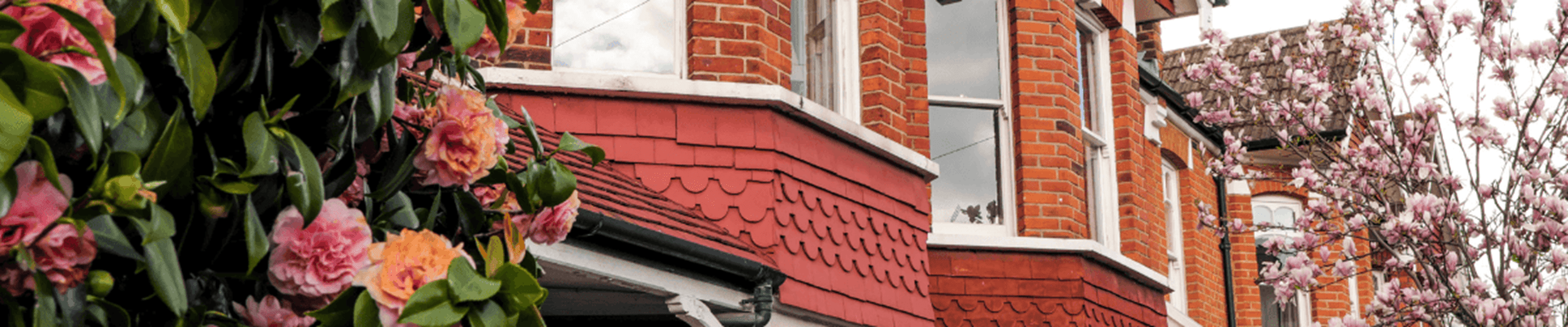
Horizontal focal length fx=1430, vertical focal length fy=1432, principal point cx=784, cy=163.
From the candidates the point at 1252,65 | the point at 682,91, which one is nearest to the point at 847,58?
the point at 682,91

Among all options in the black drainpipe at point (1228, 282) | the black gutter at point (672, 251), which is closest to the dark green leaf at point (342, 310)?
the black gutter at point (672, 251)

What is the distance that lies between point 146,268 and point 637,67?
451cm

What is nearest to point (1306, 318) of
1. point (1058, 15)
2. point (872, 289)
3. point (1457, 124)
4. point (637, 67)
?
point (1457, 124)

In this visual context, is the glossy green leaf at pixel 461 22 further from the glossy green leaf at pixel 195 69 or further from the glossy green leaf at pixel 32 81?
the glossy green leaf at pixel 32 81

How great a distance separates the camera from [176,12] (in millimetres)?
1718

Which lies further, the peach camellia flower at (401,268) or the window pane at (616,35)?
the window pane at (616,35)

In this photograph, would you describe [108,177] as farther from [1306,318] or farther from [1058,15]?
[1306,318]

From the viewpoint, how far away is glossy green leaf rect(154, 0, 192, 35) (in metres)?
1.66

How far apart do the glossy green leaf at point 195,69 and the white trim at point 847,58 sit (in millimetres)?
5305

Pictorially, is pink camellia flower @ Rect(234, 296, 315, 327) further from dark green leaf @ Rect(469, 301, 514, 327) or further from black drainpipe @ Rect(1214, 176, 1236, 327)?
black drainpipe @ Rect(1214, 176, 1236, 327)

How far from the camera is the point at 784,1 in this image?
6.46 m

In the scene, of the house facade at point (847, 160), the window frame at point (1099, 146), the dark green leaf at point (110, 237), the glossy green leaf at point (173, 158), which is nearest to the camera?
the dark green leaf at point (110, 237)

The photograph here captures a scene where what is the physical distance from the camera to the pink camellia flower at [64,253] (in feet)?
5.20

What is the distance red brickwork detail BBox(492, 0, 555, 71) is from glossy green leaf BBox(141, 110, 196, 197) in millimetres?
4052
